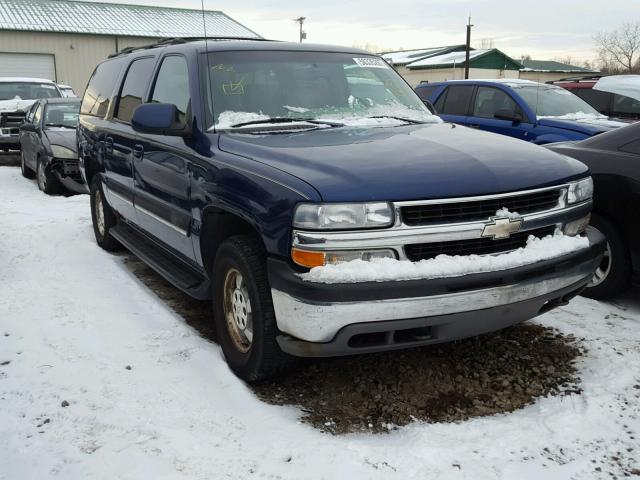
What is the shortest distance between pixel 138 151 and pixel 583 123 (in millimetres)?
5932

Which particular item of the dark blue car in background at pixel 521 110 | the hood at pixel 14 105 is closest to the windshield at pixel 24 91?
the hood at pixel 14 105

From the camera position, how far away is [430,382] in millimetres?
3408

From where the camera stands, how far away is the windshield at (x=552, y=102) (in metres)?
8.57

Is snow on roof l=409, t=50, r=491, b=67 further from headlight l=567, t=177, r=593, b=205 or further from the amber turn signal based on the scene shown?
the amber turn signal

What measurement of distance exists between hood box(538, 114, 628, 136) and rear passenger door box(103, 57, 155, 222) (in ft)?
17.9

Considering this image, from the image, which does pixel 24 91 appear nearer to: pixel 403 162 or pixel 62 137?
pixel 62 137

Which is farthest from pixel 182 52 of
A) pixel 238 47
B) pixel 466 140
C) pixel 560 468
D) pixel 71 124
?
pixel 71 124

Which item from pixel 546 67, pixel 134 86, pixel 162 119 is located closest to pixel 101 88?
pixel 134 86

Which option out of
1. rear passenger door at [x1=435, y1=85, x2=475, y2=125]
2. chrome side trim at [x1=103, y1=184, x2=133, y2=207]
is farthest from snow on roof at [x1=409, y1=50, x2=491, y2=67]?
chrome side trim at [x1=103, y1=184, x2=133, y2=207]

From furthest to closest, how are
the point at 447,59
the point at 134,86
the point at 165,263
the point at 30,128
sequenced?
the point at 447,59, the point at 30,128, the point at 134,86, the point at 165,263

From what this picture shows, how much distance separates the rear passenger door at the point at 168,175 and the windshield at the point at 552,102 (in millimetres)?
5793

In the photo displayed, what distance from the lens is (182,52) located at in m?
4.24

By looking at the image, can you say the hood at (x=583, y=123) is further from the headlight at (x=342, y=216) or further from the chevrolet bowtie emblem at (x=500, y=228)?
the headlight at (x=342, y=216)

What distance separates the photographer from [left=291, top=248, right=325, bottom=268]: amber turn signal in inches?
107
